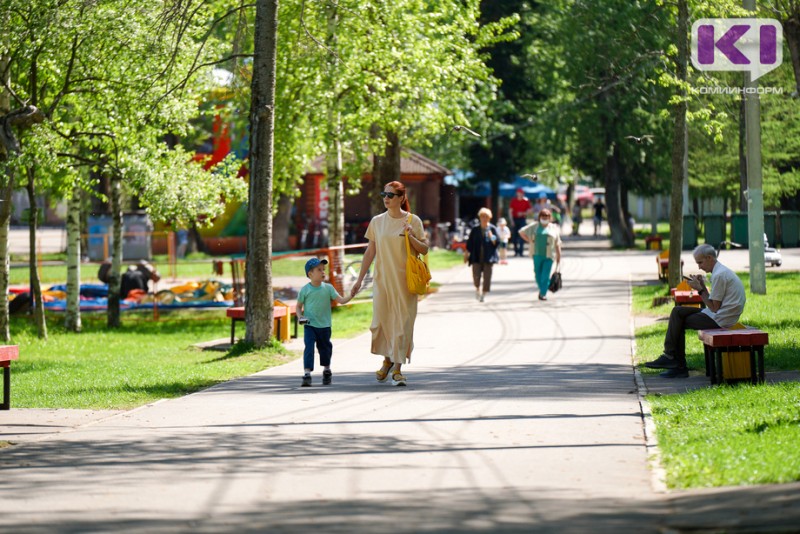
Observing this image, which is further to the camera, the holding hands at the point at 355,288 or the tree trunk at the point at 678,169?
the tree trunk at the point at 678,169

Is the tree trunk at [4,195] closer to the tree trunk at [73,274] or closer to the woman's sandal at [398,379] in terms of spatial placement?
the tree trunk at [73,274]

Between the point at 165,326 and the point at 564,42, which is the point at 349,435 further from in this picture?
the point at 564,42

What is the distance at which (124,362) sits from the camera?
18.7 metres

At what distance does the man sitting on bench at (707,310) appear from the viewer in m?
13.9

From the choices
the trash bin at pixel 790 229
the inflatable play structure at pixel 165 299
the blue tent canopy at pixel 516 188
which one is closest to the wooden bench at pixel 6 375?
the inflatable play structure at pixel 165 299

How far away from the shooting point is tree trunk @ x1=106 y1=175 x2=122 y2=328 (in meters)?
26.3

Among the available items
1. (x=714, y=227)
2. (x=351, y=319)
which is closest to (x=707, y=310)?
(x=351, y=319)

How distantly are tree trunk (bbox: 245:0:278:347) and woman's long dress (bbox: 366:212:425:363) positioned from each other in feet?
15.2

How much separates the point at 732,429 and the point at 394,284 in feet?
15.3

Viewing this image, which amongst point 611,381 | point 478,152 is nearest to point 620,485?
point 611,381

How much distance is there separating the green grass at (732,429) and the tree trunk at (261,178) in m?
5.26

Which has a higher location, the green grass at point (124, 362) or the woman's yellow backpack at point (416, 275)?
the woman's yellow backpack at point (416, 275)

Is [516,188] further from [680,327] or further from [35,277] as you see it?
[680,327]

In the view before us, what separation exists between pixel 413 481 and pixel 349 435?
2004mm
